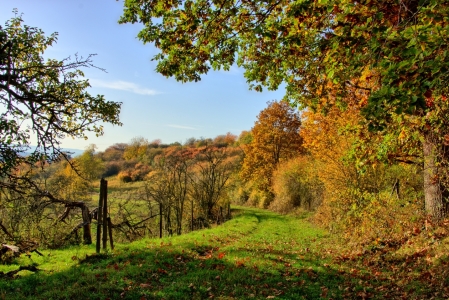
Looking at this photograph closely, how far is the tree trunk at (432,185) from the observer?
28.8ft

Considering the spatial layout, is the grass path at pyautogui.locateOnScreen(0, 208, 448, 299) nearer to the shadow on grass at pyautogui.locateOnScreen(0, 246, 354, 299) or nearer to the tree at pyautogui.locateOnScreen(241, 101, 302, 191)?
the shadow on grass at pyautogui.locateOnScreen(0, 246, 354, 299)

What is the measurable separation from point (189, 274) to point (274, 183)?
2743 centimetres

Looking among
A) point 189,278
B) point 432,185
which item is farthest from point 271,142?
point 189,278

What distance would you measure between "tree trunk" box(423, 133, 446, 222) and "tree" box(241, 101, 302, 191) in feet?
87.2

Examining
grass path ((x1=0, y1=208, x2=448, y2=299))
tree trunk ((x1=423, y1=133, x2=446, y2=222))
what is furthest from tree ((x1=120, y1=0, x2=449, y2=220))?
grass path ((x1=0, y1=208, x2=448, y2=299))

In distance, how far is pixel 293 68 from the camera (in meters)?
8.15

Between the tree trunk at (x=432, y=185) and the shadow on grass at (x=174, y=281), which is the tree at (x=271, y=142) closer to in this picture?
the tree trunk at (x=432, y=185)

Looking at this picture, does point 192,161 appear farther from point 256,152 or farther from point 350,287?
point 350,287

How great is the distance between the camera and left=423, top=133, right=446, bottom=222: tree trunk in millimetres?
8781

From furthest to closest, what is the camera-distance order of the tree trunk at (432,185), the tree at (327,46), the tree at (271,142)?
the tree at (271,142), the tree trunk at (432,185), the tree at (327,46)

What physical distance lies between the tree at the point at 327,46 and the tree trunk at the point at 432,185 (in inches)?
1.1

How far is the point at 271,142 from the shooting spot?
3703cm

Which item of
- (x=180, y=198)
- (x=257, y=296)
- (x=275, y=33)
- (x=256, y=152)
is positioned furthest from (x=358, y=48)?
(x=256, y=152)

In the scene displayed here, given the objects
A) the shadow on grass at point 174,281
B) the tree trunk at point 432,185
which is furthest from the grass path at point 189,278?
the tree trunk at point 432,185
